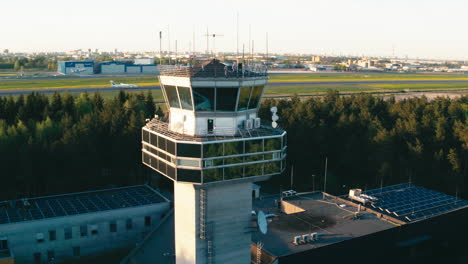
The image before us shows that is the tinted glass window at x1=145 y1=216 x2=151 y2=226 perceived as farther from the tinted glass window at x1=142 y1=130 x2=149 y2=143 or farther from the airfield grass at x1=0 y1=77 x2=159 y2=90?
the airfield grass at x1=0 y1=77 x2=159 y2=90

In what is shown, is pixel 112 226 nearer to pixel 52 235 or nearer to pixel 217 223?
pixel 52 235

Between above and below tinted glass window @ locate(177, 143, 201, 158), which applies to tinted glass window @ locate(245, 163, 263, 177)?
below

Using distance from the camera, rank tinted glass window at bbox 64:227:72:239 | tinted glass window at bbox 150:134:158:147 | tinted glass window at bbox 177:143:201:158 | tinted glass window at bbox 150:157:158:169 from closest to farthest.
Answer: tinted glass window at bbox 177:143:201:158
tinted glass window at bbox 150:134:158:147
tinted glass window at bbox 150:157:158:169
tinted glass window at bbox 64:227:72:239

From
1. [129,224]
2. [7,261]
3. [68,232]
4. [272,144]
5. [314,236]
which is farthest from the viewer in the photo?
[129,224]

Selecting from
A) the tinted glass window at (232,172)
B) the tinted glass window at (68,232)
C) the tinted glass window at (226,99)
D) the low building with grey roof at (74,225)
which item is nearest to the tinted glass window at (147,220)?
the low building with grey roof at (74,225)

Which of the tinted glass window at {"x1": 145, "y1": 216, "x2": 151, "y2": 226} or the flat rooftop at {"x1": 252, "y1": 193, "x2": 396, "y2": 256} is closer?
the flat rooftop at {"x1": 252, "y1": 193, "x2": 396, "y2": 256}

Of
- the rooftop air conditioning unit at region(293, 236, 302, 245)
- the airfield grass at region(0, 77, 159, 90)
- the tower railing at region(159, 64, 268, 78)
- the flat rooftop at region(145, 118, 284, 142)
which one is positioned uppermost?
the tower railing at region(159, 64, 268, 78)

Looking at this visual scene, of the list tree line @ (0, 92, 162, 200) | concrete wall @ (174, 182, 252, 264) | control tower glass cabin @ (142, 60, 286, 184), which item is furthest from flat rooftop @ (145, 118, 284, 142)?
tree line @ (0, 92, 162, 200)

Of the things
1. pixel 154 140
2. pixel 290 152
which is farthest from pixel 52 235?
pixel 290 152
